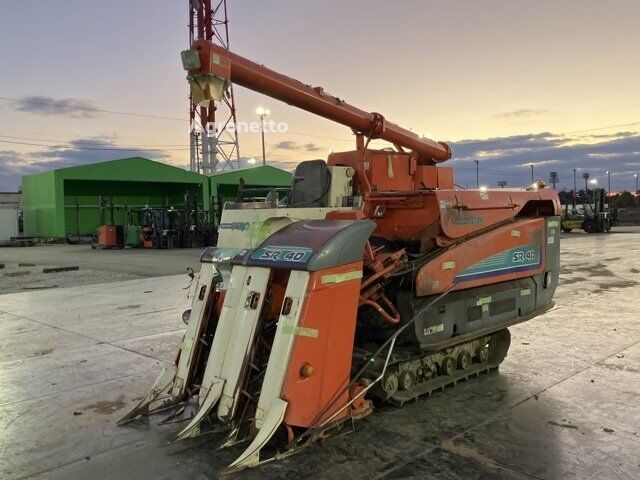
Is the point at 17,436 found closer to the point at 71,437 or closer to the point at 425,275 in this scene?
the point at 71,437

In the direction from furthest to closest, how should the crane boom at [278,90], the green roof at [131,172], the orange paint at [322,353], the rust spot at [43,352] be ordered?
the green roof at [131,172] < the rust spot at [43,352] < the crane boom at [278,90] < the orange paint at [322,353]

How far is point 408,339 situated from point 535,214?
8.41 feet

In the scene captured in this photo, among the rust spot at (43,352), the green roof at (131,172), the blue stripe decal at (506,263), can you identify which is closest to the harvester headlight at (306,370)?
the blue stripe decal at (506,263)

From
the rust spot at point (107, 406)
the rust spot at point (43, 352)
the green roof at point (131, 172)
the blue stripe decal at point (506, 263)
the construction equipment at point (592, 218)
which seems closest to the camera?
the rust spot at point (107, 406)

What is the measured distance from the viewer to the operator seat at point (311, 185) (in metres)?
5.26

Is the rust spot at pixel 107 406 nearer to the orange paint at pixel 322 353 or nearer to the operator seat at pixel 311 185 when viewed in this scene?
the orange paint at pixel 322 353

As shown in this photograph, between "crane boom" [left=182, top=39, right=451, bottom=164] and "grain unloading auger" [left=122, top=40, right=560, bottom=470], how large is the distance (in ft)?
0.05

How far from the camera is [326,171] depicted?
5.27 meters

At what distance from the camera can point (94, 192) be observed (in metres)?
42.5

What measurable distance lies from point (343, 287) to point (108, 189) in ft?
140

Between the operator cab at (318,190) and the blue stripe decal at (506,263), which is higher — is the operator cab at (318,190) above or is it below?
above

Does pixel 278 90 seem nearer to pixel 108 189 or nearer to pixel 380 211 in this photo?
pixel 380 211

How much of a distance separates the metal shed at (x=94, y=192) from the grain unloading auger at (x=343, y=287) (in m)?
33.6

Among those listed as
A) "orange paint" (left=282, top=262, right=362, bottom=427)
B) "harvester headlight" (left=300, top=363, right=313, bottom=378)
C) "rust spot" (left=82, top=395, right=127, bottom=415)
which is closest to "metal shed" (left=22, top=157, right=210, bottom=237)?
"rust spot" (left=82, top=395, right=127, bottom=415)
